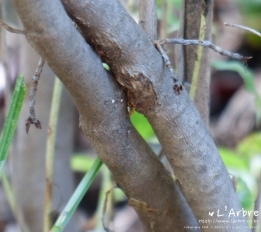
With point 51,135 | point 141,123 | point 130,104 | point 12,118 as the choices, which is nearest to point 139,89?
point 130,104

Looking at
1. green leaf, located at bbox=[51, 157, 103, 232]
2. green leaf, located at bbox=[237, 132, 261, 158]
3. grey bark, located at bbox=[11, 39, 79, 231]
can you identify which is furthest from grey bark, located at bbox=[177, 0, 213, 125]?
green leaf, located at bbox=[237, 132, 261, 158]

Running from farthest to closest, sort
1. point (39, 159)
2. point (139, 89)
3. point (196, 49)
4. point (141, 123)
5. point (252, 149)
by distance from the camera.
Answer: point (252, 149) → point (39, 159) → point (141, 123) → point (196, 49) → point (139, 89)

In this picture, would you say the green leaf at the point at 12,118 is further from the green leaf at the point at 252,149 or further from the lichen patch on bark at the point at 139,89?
the green leaf at the point at 252,149

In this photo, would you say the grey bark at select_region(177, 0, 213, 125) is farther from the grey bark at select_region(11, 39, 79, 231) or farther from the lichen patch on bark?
the grey bark at select_region(11, 39, 79, 231)

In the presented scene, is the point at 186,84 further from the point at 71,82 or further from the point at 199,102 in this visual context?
the point at 71,82

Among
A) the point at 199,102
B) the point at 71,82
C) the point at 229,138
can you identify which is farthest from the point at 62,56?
the point at 229,138

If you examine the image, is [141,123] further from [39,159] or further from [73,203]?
[73,203]

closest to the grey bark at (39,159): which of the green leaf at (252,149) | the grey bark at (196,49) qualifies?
the grey bark at (196,49)
